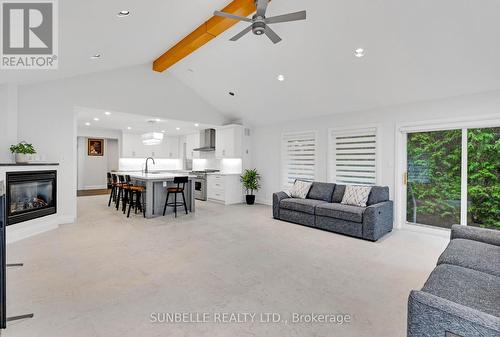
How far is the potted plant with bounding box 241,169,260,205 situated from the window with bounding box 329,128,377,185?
250cm

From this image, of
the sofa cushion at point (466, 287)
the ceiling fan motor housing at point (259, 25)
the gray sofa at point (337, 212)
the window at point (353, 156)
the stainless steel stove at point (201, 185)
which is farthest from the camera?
the stainless steel stove at point (201, 185)

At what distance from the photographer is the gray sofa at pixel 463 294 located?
49.7 inches

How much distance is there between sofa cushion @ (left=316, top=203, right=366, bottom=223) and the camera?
447cm

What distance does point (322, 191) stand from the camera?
5.70m

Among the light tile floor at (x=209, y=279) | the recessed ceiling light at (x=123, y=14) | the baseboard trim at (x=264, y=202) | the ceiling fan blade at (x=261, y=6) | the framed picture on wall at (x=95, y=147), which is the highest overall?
the recessed ceiling light at (x=123, y=14)

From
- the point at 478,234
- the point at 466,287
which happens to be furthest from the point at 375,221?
the point at 466,287

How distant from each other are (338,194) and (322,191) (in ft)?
1.23

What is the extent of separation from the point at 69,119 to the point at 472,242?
695 centimetres

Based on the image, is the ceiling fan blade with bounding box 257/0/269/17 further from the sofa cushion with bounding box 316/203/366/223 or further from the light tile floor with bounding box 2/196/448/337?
the sofa cushion with bounding box 316/203/366/223

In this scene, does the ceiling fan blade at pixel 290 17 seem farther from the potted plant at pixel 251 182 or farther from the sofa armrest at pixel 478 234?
the potted plant at pixel 251 182

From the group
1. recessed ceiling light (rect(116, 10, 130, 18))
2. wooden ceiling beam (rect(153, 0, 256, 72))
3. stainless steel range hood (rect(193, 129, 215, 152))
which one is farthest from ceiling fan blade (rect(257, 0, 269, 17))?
stainless steel range hood (rect(193, 129, 215, 152))

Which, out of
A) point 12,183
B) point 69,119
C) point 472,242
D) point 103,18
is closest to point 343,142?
point 472,242

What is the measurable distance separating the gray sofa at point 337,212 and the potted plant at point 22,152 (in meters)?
4.81

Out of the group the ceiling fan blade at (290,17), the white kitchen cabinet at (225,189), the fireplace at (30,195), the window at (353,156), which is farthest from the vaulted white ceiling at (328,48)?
the white kitchen cabinet at (225,189)
